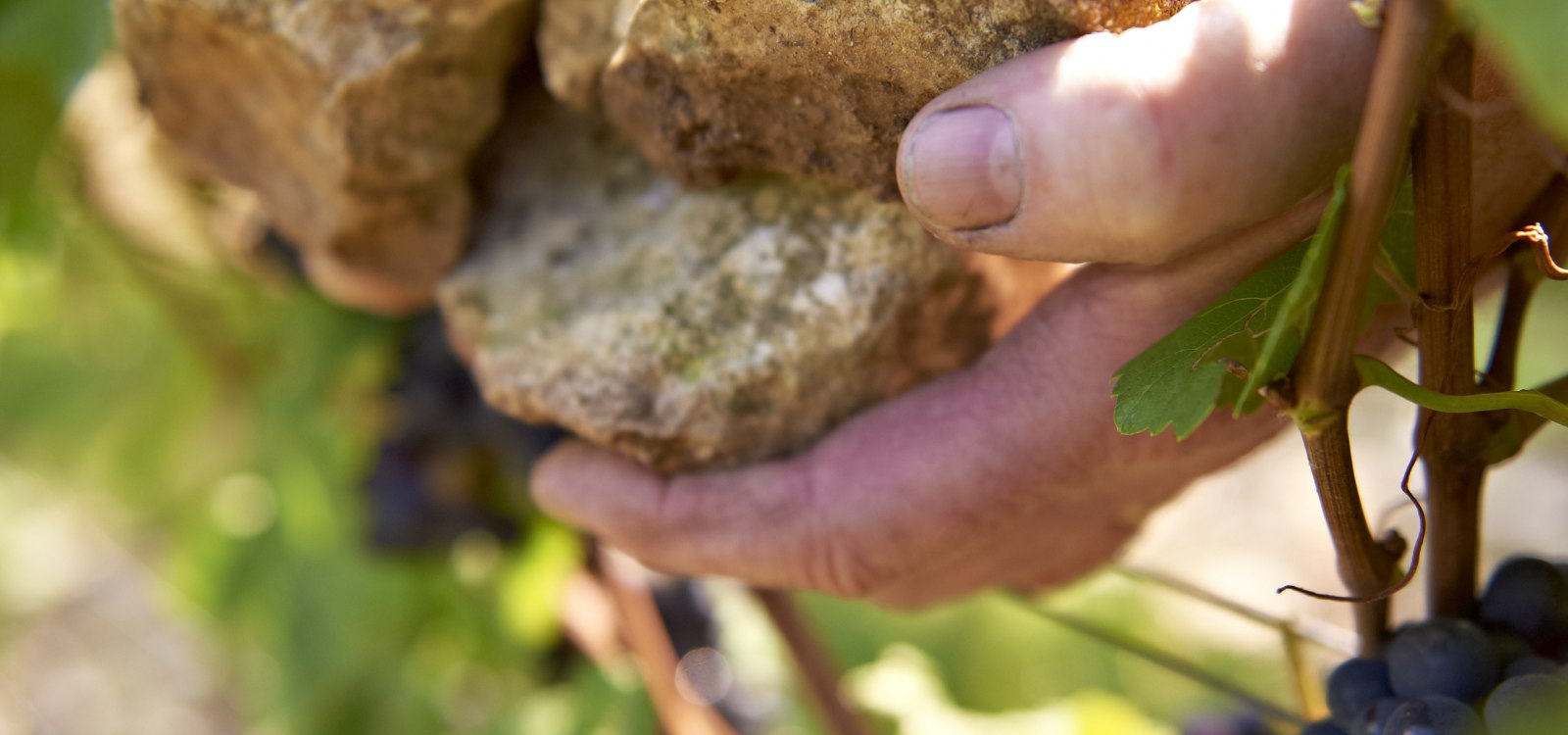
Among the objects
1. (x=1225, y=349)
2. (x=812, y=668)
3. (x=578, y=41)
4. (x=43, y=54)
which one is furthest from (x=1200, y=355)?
(x=43, y=54)

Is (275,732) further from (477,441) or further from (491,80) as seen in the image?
(491,80)

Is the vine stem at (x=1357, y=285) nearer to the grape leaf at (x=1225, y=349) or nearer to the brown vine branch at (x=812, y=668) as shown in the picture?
the grape leaf at (x=1225, y=349)

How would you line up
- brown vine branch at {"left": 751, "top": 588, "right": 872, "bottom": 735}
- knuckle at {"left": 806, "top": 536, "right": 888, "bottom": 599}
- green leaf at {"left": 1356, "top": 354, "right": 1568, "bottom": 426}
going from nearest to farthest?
green leaf at {"left": 1356, "top": 354, "right": 1568, "bottom": 426}, knuckle at {"left": 806, "top": 536, "right": 888, "bottom": 599}, brown vine branch at {"left": 751, "top": 588, "right": 872, "bottom": 735}

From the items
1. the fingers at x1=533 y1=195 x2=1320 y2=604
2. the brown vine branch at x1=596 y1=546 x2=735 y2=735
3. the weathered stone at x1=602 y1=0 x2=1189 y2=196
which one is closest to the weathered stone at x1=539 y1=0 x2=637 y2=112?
the weathered stone at x1=602 y1=0 x2=1189 y2=196

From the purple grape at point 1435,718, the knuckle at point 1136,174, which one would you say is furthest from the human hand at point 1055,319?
the purple grape at point 1435,718

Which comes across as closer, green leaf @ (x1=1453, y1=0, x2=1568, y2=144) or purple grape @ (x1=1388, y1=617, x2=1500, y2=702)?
green leaf @ (x1=1453, y1=0, x2=1568, y2=144)

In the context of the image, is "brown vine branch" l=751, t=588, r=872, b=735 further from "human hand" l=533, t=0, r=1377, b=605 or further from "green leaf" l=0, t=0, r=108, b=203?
"green leaf" l=0, t=0, r=108, b=203

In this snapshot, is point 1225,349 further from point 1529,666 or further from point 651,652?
point 651,652

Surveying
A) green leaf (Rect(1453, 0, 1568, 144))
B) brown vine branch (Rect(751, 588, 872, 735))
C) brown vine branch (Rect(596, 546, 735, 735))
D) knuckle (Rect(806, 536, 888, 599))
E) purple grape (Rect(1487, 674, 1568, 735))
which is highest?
green leaf (Rect(1453, 0, 1568, 144))

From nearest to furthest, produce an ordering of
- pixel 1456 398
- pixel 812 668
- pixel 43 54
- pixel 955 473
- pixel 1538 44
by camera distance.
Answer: pixel 1538 44 → pixel 1456 398 → pixel 955 473 → pixel 43 54 → pixel 812 668
